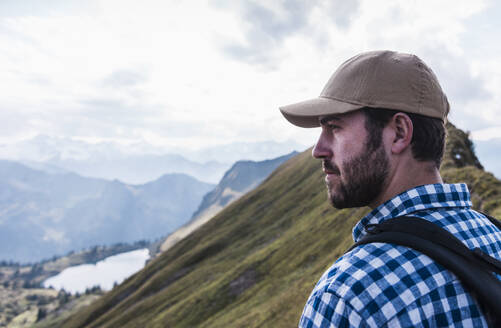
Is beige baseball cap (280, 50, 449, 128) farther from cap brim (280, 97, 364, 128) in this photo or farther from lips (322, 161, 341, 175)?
lips (322, 161, 341, 175)

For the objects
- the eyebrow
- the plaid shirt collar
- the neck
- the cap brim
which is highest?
the cap brim

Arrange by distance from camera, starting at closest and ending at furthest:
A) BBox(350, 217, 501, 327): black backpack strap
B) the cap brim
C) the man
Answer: BBox(350, 217, 501, 327): black backpack strap
the man
the cap brim

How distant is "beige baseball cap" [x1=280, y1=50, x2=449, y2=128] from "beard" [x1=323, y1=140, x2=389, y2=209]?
1.82ft

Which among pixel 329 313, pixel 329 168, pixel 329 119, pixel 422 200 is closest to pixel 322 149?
pixel 329 168

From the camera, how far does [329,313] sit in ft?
9.73

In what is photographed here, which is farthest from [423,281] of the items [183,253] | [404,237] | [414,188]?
[183,253]

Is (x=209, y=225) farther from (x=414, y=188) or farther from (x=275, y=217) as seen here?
(x=414, y=188)

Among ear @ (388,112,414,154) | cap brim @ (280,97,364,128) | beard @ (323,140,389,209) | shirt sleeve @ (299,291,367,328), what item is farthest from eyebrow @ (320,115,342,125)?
shirt sleeve @ (299,291,367,328)

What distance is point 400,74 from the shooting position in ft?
12.8

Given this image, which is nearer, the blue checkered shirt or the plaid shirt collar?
the blue checkered shirt

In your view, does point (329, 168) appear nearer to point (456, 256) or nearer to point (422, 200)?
point (422, 200)

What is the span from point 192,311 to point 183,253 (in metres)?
60.3

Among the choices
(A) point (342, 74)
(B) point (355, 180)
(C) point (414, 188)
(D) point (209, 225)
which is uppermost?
(D) point (209, 225)

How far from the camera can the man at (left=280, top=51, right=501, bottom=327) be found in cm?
321
